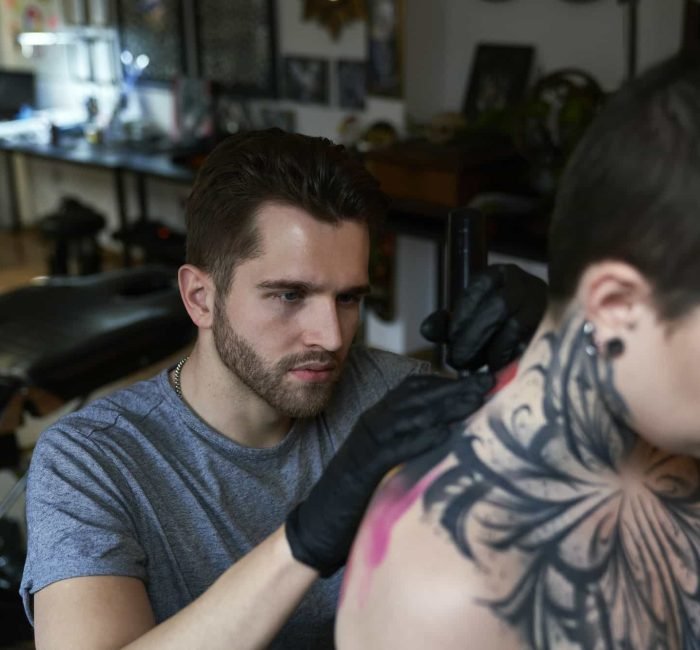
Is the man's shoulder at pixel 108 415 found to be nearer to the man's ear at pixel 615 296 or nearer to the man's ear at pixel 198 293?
the man's ear at pixel 198 293

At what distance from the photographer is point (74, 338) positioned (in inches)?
98.2

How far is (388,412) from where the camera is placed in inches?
38.4

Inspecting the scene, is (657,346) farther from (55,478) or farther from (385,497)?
(55,478)

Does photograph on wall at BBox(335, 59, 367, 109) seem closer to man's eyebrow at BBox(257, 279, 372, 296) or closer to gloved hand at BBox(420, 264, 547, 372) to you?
man's eyebrow at BBox(257, 279, 372, 296)

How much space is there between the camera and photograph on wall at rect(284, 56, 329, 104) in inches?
187

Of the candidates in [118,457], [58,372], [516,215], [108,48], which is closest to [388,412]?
[118,457]

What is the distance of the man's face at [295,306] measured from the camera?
140 cm

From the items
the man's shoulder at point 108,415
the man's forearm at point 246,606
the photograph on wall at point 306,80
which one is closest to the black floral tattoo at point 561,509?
the man's forearm at point 246,606

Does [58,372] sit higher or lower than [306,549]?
lower

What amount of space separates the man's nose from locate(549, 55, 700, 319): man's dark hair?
Result: 63 cm

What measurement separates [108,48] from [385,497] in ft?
18.4

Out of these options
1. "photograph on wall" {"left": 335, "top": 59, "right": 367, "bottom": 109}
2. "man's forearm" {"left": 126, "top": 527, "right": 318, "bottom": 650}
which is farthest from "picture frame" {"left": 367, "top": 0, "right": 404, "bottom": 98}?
"man's forearm" {"left": 126, "top": 527, "right": 318, "bottom": 650}

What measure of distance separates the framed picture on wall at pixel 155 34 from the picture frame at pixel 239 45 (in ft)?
0.56

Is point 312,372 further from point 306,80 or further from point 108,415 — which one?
point 306,80
